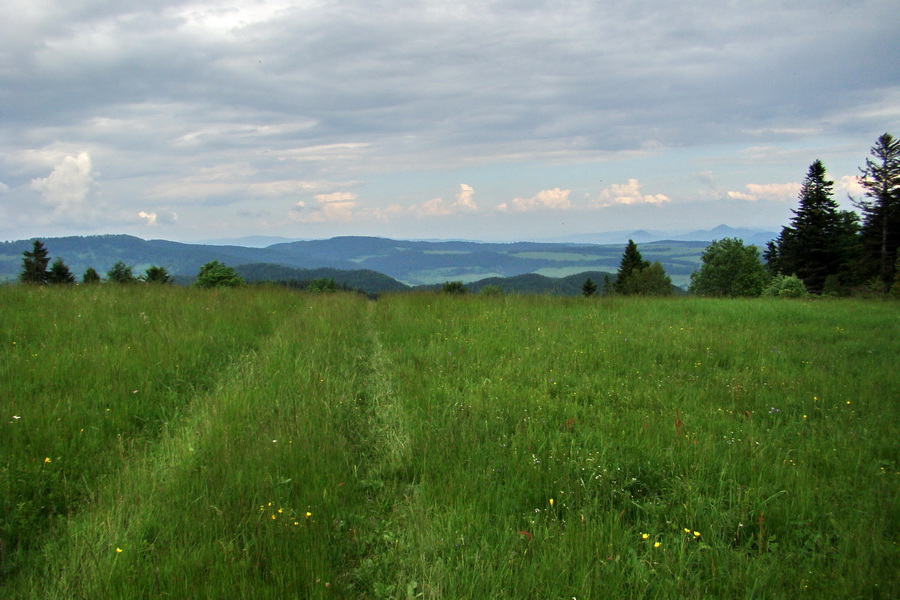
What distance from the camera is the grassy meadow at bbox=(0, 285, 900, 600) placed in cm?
309

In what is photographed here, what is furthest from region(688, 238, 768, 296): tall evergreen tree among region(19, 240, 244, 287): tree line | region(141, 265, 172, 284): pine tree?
region(141, 265, 172, 284): pine tree

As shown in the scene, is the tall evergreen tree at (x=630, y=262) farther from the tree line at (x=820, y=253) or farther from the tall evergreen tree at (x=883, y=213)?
the tall evergreen tree at (x=883, y=213)

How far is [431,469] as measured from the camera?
4.49 meters

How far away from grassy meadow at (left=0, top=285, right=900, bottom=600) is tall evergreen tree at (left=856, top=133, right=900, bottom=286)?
54.3m

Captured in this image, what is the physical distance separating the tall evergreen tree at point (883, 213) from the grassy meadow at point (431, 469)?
54.3 meters

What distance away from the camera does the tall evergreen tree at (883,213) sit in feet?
159

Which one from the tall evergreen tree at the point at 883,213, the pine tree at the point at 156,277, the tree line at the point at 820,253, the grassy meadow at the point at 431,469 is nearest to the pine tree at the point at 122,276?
the pine tree at the point at 156,277

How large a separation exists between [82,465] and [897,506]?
7.02m

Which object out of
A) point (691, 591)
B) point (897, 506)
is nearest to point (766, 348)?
point (897, 506)

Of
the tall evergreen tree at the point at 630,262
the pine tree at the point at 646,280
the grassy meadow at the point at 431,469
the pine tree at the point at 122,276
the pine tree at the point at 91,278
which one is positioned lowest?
the grassy meadow at the point at 431,469

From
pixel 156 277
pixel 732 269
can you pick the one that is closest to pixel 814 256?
→ pixel 732 269

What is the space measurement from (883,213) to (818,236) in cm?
1279

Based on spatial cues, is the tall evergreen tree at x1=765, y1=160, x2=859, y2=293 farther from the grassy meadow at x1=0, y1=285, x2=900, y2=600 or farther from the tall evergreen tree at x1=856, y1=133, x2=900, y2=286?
the grassy meadow at x1=0, y1=285, x2=900, y2=600

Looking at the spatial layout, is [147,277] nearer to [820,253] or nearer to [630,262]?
[820,253]
